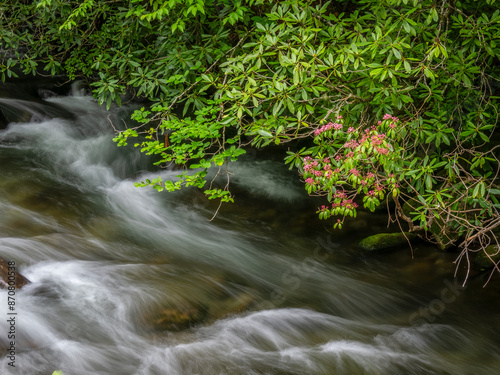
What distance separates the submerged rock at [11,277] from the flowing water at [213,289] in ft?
0.23

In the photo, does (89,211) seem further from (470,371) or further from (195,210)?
(470,371)

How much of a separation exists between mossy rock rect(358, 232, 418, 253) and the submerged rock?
3.28 m

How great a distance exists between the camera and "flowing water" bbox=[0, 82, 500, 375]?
338 cm

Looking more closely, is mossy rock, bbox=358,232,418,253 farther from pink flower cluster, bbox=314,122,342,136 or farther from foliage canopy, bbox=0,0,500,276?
pink flower cluster, bbox=314,122,342,136

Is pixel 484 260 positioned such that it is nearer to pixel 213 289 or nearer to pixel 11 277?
pixel 213 289

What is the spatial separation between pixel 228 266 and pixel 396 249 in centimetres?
Result: 184

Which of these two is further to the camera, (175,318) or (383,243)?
(383,243)

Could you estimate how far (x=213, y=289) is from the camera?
13.4 feet

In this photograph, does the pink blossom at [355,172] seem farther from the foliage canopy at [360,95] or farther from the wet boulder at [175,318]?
the wet boulder at [175,318]

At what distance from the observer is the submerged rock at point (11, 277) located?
3578mm

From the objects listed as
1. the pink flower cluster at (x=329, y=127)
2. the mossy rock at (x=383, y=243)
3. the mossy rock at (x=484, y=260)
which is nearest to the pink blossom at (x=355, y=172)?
the pink flower cluster at (x=329, y=127)

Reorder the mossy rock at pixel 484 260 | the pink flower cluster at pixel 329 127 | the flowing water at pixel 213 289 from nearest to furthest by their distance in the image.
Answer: the flowing water at pixel 213 289, the pink flower cluster at pixel 329 127, the mossy rock at pixel 484 260

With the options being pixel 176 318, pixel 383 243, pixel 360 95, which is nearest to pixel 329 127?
pixel 360 95

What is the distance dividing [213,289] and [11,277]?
1.53 meters
